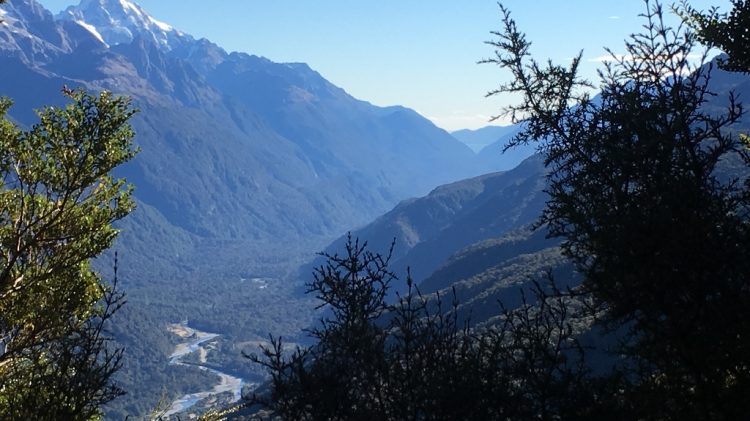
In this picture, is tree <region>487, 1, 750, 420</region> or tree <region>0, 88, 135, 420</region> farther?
tree <region>0, 88, 135, 420</region>

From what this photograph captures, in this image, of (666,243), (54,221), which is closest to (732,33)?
(666,243)

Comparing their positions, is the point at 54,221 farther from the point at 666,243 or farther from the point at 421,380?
the point at 666,243

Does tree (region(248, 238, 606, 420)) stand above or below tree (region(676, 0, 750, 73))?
below

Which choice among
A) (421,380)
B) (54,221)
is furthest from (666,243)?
(54,221)

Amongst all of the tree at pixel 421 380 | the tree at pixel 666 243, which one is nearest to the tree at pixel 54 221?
the tree at pixel 421 380

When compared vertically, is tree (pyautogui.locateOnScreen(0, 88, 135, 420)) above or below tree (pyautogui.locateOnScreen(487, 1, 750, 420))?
above

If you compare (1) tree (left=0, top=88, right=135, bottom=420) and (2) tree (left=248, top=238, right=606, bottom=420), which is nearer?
(2) tree (left=248, top=238, right=606, bottom=420)

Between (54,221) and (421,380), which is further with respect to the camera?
(54,221)

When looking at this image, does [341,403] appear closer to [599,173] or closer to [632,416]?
[632,416]

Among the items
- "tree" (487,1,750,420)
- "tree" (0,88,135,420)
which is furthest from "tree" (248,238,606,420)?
"tree" (0,88,135,420)

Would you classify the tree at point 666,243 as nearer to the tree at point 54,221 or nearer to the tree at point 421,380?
the tree at point 421,380

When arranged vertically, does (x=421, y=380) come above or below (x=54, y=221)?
below

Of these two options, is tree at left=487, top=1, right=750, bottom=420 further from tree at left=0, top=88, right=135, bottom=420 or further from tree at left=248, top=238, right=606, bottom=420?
tree at left=0, top=88, right=135, bottom=420
